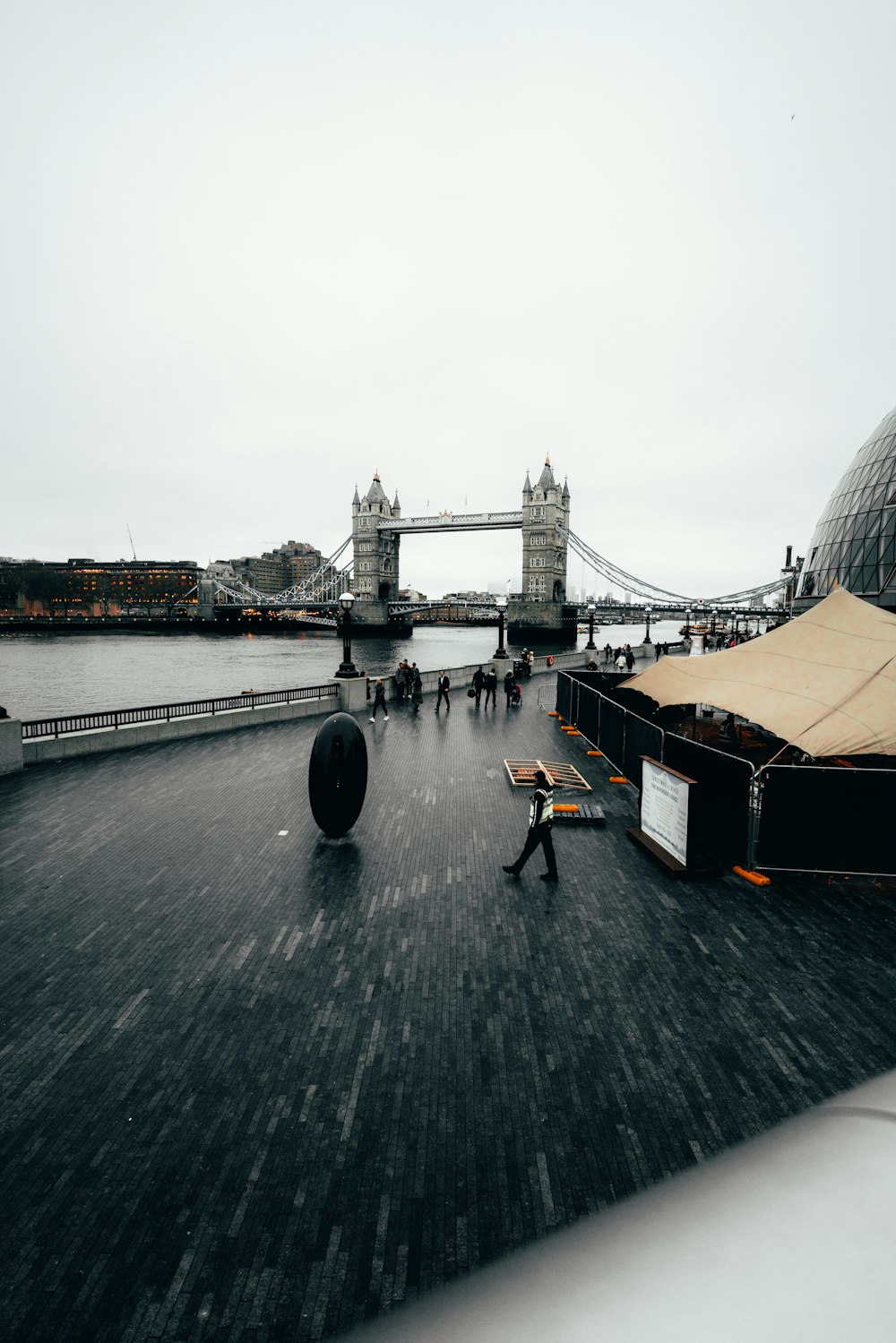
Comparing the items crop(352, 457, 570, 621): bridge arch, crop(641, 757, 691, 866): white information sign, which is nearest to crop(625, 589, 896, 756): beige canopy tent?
crop(641, 757, 691, 866): white information sign

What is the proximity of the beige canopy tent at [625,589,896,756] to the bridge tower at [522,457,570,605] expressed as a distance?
451 ft

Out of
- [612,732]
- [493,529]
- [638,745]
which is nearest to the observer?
[638,745]

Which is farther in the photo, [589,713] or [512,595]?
[512,595]

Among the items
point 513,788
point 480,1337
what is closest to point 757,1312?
point 480,1337

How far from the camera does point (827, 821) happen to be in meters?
9.84

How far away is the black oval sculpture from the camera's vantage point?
11.2m

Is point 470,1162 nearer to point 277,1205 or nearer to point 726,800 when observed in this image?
point 277,1205

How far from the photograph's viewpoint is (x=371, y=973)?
732cm

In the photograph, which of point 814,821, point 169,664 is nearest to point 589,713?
point 814,821

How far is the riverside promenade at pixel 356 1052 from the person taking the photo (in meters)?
4.40

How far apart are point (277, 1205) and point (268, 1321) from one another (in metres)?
0.68

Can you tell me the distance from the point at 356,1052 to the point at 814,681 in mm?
9927

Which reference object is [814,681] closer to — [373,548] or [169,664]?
[169,664]

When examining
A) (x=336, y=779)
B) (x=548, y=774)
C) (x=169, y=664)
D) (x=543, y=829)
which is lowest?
(x=169, y=664)
